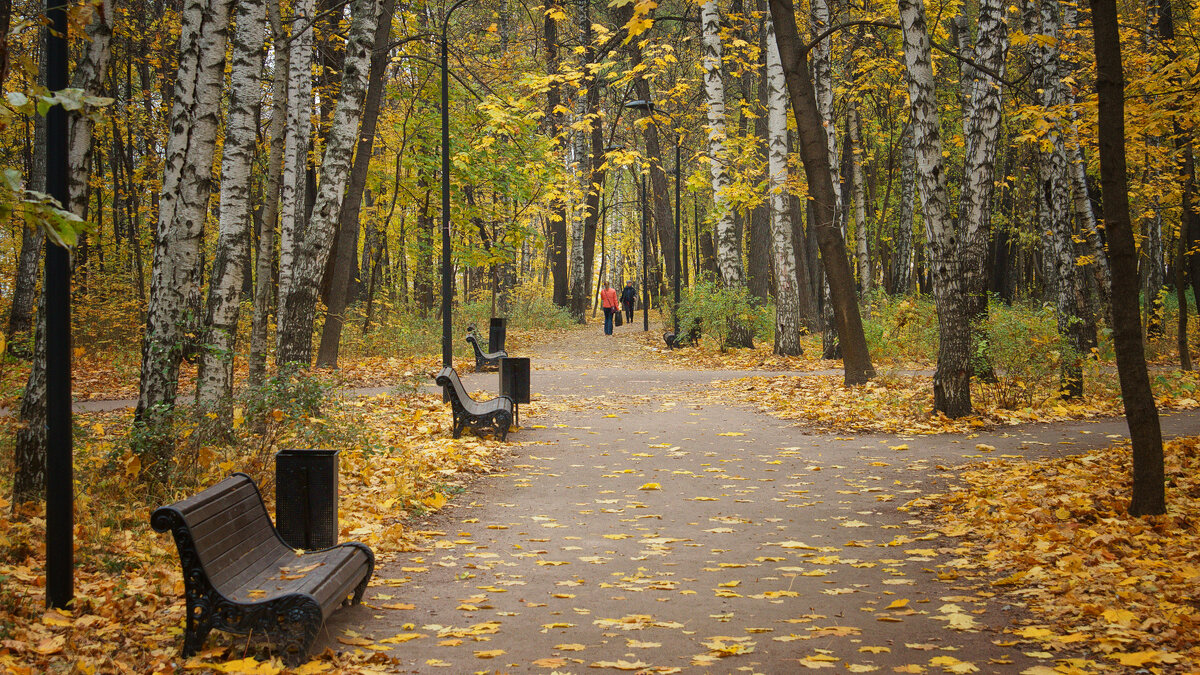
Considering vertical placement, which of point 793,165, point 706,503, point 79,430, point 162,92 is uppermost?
point 162,92

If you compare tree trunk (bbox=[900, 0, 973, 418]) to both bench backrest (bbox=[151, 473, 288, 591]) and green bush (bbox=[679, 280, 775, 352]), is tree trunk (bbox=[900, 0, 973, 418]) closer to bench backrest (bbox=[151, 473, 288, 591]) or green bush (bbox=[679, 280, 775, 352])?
bench backrest (bbox=[151, 473, 288, 591])

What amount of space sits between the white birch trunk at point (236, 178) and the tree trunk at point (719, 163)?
13260 millimetres

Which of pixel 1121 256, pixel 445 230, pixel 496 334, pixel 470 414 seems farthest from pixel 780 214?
pixel 1121 256

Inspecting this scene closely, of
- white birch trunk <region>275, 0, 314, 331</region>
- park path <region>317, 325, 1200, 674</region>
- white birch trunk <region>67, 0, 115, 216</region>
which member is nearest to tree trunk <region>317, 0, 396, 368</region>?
white birch trunk <region>275, 0, 314, 331</region>

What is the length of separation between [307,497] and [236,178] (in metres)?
4.16

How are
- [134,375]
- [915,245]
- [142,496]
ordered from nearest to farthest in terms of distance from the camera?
1. [142,496]
2. [134,375]
3. [915,245]

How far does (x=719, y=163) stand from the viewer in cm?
2247

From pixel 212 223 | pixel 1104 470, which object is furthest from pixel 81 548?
pixel 212 223

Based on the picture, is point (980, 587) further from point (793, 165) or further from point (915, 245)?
point (915, 245)

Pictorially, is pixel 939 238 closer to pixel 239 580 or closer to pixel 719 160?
pixel 239 580

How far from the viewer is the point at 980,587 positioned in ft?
17.4

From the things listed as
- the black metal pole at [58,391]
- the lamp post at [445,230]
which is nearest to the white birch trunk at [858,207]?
the lamp post at [445,230]

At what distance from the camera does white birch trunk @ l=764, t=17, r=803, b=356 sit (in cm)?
1928

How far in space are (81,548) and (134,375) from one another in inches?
507
